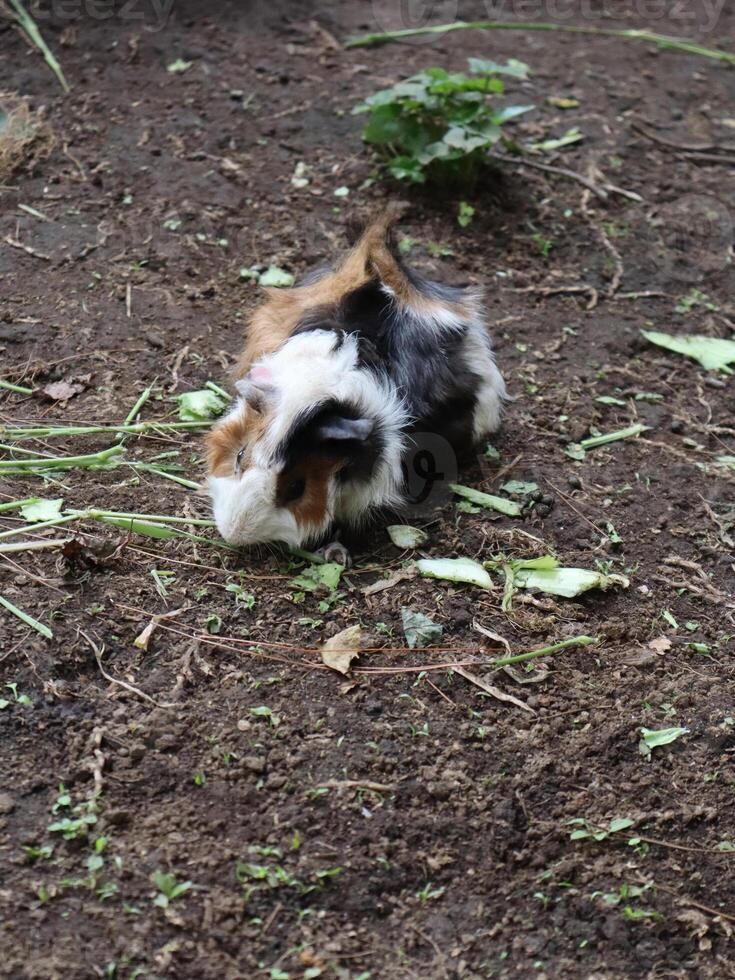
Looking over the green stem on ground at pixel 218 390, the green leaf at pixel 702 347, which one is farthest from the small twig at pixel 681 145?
the green stem on ground at pixel 218 390

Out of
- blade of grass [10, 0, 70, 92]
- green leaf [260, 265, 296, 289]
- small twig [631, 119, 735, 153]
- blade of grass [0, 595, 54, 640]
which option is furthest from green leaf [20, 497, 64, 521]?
small twig [631, 119, 735, 153]

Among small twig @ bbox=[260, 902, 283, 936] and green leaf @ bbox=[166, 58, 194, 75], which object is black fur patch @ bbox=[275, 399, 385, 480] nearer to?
small twig @ bbox=[260, 902, 283, 936]

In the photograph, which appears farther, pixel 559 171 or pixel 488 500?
pixel 559 171

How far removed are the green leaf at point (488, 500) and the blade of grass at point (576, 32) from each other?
311 cm

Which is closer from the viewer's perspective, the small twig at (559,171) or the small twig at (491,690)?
the small twig at (491,690)

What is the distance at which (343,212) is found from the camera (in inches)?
167

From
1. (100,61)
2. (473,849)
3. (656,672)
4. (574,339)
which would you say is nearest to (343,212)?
(574,339)

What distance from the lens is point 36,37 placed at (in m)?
4.85

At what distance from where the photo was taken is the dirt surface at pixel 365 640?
2.06 m

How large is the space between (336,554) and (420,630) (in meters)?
0.33

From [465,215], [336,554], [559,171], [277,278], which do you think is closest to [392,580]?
[336,554]

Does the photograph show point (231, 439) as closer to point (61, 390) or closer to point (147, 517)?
point (147, 517)

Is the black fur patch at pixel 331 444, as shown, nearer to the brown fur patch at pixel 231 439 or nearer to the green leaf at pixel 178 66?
the brown fur patch at pixel 231 439

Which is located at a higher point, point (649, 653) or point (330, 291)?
point (330, 291)
